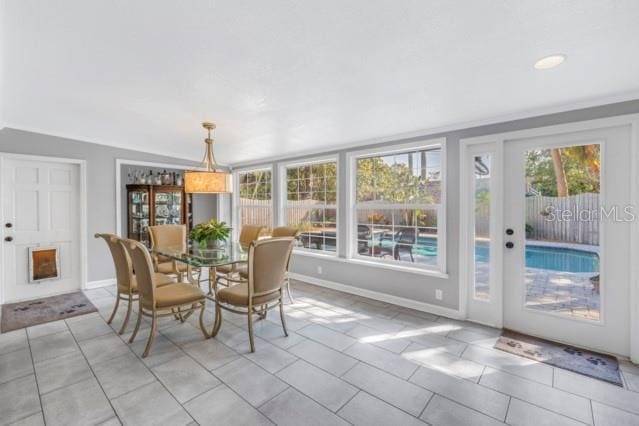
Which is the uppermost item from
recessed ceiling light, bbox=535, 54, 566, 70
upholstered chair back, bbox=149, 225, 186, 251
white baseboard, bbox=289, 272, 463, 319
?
recessed ceiling light, bbox=535, 54, 566, 70

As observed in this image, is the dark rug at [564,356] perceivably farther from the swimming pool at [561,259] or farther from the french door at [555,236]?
the swimming pool at [561,259]

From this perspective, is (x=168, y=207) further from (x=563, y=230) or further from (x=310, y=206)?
(x=563, y=230)

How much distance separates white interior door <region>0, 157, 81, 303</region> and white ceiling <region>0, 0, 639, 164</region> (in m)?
1.12

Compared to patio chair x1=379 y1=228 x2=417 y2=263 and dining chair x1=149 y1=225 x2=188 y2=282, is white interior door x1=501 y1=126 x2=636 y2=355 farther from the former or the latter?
dining chair x1=149 y1=225 x2=188 y2=282

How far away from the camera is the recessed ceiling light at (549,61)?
1.79m

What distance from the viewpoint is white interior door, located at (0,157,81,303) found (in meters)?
3.83

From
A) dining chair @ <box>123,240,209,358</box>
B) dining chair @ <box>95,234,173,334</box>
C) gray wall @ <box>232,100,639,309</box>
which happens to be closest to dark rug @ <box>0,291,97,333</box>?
dining chair @ <box>95,234,173,334</box>

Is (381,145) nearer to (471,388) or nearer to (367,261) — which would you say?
(367,261)

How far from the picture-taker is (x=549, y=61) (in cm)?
184

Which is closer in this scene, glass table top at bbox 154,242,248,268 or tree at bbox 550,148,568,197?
tree at bbox 550,148,568,197

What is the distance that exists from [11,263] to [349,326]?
4.58 m

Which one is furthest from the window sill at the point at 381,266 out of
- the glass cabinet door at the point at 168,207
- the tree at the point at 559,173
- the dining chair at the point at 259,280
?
the glass cabinet door at the point at 168,207

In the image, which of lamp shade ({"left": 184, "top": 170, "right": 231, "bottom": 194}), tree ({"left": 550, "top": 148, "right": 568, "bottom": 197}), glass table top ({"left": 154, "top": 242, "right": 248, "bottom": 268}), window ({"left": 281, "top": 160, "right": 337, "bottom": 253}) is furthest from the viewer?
window ({"left": 281, "top": 160, "right": 337, "bottom": 253})

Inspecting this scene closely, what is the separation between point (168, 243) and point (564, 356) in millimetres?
4481
